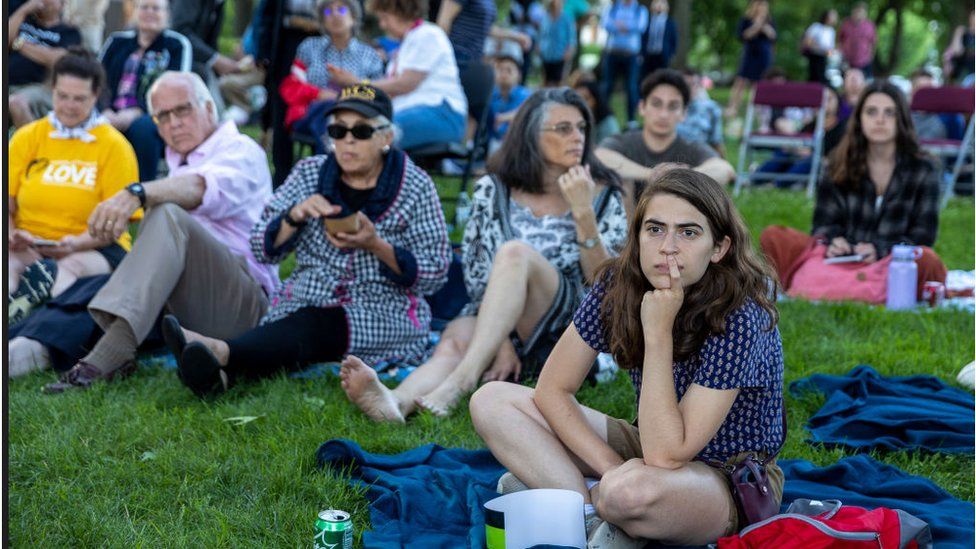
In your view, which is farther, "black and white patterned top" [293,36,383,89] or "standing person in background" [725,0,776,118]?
"standing person in background" [725,0,776,118]

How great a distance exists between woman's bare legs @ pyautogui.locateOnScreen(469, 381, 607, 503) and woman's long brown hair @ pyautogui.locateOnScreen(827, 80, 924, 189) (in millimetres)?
3639

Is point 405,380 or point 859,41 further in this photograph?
point 859,41

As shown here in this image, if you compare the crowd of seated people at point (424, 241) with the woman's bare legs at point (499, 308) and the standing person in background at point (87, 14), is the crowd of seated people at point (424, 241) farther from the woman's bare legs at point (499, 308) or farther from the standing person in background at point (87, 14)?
the standing person in background at point (87, 14)

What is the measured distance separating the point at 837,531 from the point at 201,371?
2464mm

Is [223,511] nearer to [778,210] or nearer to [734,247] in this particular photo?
[734,247]

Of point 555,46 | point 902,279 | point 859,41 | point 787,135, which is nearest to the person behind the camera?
point 902,279

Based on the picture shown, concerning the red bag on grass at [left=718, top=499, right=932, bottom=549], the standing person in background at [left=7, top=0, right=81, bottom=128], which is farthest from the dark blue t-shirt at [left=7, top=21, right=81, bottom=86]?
the red bag on grass at [left=718, top=499, right=932, bottom=549]

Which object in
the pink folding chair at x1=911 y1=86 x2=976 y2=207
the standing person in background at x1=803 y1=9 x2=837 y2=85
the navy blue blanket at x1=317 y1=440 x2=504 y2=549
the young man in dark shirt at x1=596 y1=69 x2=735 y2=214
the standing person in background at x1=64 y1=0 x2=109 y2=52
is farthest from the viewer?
the standing person in background at x1=803 y1=9 x2=837 y2=85

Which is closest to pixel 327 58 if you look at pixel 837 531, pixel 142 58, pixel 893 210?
pixel 142 58

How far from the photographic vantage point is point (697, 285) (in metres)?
3.08

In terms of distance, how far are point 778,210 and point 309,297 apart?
5298 mm

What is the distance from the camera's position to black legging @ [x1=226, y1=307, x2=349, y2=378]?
15.3ft

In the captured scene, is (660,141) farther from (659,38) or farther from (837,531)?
(659,38)

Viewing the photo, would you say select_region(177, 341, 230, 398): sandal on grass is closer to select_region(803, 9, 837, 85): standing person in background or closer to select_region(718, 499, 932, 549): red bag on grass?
select_region(718, 499, 932, 549): red bag on grass
